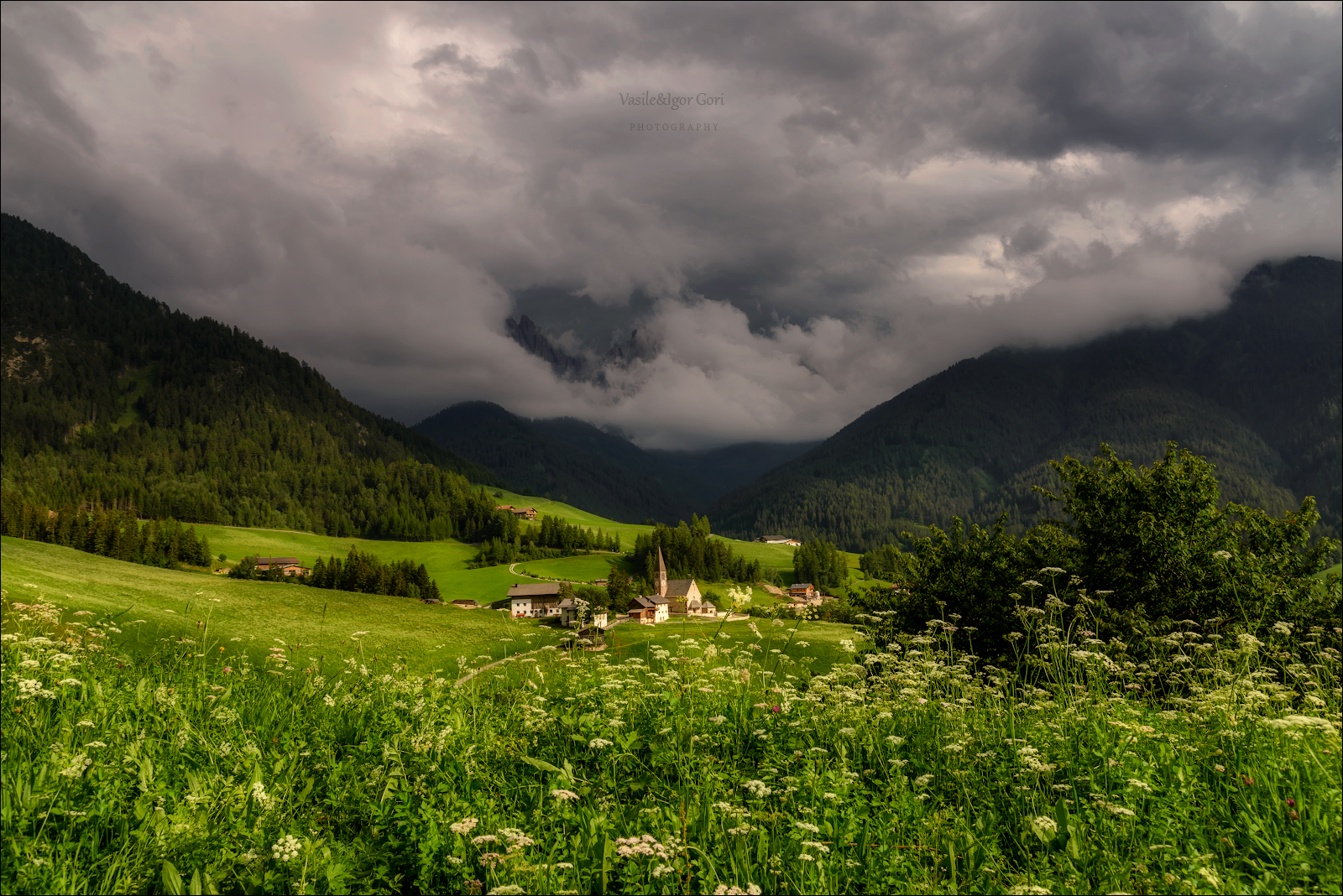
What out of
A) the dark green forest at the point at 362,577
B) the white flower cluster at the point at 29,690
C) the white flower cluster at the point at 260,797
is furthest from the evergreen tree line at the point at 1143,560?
the dark green forest at the point at 362,577

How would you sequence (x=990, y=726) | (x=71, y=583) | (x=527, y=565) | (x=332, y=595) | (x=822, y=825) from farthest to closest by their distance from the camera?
(x=527, y=565) < (x=332, y=595) < (x=71, y=583) < (x=990, y=726) < (x=822, y=825)

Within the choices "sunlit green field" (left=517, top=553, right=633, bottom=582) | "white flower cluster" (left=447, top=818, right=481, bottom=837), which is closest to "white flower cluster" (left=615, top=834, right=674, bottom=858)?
"white flower cluster" (left=447, top=818, right=481, bottom=837)

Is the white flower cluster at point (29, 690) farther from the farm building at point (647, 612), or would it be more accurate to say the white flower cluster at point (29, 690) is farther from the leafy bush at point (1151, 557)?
the farm building at point (647, 612)

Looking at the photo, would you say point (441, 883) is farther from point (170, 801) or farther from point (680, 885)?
point (170, 801)

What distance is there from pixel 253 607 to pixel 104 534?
80.0 meters

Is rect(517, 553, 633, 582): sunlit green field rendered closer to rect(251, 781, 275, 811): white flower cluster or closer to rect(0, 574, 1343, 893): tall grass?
rect(0, 574, 1343, 893): tall grass

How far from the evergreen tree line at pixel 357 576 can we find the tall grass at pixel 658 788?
108401 mm

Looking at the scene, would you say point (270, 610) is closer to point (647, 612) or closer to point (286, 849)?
point (647, 612)

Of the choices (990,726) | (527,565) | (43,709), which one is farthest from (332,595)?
(527,565)

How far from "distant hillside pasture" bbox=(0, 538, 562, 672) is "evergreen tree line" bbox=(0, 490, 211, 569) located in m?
48.4

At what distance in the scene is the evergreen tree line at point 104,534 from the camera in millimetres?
105688

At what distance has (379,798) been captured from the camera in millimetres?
5047

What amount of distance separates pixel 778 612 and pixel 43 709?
29.6 ft

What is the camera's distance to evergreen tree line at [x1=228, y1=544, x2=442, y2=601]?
360ft
